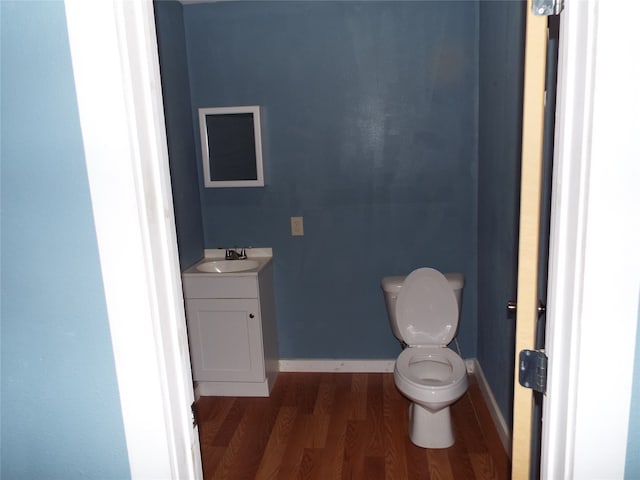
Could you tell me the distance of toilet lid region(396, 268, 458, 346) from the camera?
2.71m

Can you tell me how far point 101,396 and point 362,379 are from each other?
2.46 metres

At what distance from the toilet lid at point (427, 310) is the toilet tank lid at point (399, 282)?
0.10m

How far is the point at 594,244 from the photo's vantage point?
85 centimetres

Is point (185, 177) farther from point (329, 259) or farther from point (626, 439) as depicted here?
point (626, 439)

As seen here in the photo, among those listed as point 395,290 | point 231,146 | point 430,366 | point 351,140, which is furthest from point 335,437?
point 231,146

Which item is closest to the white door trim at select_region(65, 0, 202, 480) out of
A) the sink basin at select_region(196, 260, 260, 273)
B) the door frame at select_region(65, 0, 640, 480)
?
the door frame at select_region(65, 0, 640, 480)

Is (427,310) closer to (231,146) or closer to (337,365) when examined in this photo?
(337,365)

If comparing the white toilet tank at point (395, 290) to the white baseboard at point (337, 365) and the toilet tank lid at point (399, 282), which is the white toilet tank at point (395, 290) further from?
the white baseboard at point (337, 365)

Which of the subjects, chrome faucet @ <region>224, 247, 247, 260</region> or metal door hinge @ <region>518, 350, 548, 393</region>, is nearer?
metal door hinge @ <region>518, 350, 548, 393</region>

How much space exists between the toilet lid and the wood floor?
46 cm

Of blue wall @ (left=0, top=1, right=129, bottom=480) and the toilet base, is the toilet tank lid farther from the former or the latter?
blue wall @ (left=0, top=1, right=129, bottom=480)

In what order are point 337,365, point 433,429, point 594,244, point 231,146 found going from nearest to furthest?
point 594,244
point 433,429
point 231,146
point 337,365

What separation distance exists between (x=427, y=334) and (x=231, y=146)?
1.64 metres

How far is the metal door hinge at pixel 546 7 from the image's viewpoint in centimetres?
88
